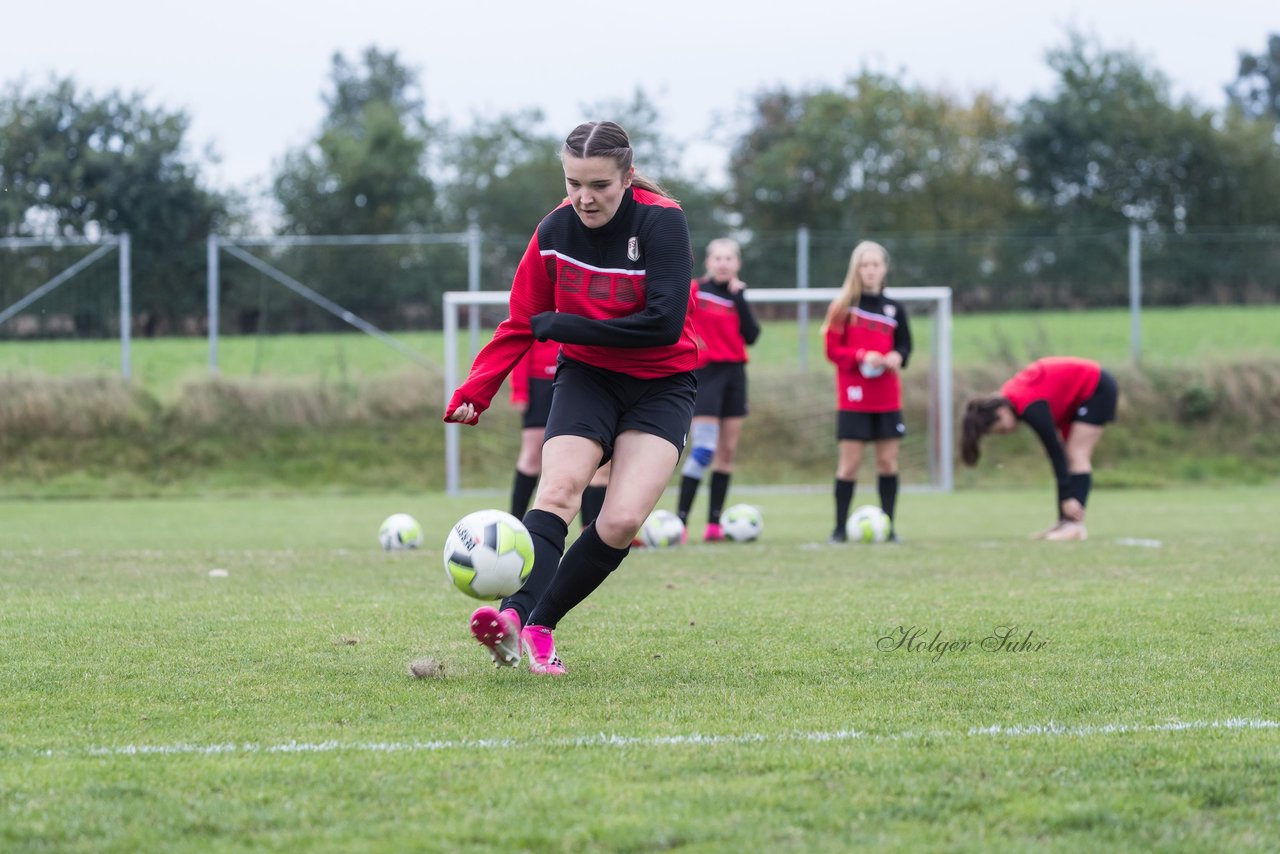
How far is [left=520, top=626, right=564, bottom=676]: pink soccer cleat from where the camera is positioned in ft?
14.5

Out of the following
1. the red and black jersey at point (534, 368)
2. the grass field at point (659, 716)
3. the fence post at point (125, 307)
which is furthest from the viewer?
the fence post at point (125, 307)

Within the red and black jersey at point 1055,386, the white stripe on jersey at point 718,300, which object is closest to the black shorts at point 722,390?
the white stripe on jersey at point 718,300

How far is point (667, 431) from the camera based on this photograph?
458 cm

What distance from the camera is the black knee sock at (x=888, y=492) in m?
9.97

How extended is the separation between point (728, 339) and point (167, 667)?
584 centimetres

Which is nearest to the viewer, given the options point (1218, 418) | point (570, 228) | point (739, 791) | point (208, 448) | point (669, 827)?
point (669, 827)

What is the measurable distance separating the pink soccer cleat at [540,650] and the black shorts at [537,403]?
14.3 feet

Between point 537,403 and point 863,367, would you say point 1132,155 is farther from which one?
point 537,403

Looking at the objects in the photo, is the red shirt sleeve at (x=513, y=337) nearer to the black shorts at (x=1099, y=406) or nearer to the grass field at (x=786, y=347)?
the black shorts at (x=1099, y=406)

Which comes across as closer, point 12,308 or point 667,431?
point 667,431

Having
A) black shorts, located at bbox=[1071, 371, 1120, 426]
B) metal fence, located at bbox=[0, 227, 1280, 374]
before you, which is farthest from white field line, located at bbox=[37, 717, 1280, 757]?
metal fence, located at bbox=[0, 227, 1280, 374]

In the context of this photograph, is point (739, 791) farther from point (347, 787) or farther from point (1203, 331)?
point (1203, 331)

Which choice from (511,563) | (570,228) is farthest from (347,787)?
(570,228)

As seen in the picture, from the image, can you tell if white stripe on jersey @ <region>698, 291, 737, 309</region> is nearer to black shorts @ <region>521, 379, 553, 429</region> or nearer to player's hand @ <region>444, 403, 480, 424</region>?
black shorts @ <region>521, 379, 553, 429</region>
